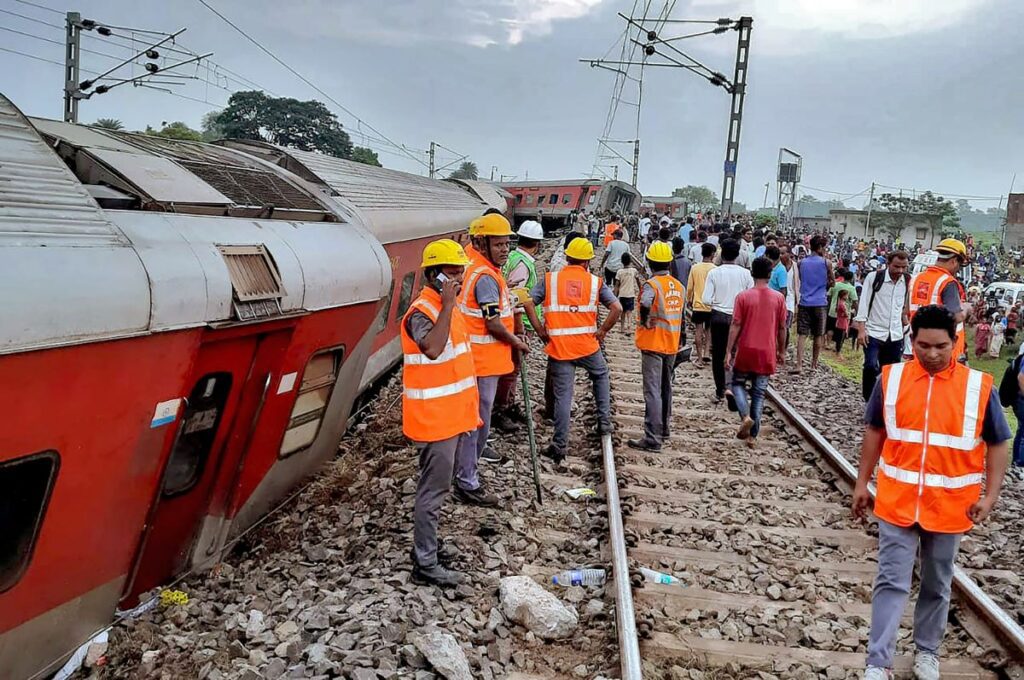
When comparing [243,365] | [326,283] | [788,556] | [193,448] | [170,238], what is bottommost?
[788,556]

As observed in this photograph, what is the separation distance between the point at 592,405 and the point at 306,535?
4.06m

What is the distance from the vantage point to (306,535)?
17.2 ft

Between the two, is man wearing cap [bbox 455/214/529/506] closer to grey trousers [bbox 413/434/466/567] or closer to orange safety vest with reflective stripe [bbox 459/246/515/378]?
orange safety vest with reflective stripe [bbox 459/246/515/378]

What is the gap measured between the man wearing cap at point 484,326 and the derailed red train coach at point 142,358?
2.61 feet

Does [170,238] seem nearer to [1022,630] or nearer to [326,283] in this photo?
[326,283]

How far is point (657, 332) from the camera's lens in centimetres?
709

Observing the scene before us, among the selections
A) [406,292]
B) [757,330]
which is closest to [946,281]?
[757,330]

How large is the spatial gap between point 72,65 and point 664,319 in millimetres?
17438

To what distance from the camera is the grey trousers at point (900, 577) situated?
142 inches

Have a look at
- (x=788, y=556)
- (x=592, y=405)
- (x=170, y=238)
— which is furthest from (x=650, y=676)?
(x=592, y=405)

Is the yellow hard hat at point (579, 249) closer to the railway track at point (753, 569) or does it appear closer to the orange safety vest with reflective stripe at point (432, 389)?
the railway track at point (753, 569)

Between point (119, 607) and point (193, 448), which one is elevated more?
point (193, 448)

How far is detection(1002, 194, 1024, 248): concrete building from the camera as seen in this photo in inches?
1794

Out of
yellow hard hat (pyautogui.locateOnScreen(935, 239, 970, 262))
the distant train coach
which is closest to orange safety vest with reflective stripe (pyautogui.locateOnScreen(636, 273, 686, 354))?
yellow hard hat (pyautogui.locateOnScreen(935, 239, 970, 262))
